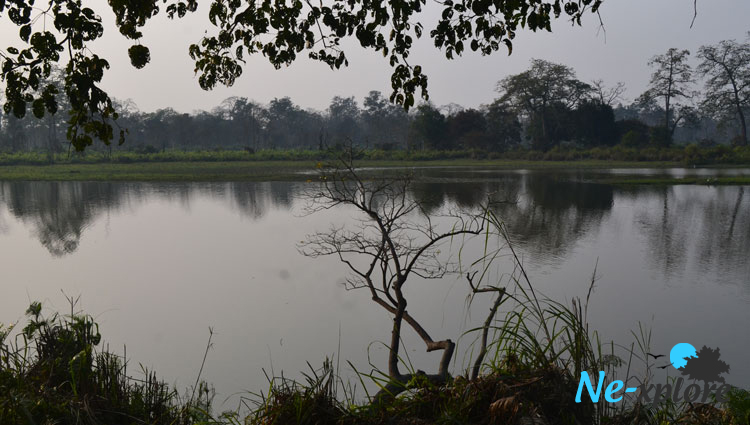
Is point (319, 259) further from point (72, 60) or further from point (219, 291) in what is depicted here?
point (72, 60)

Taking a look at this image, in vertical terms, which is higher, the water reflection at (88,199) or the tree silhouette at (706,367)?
the water reflection at (88,199)

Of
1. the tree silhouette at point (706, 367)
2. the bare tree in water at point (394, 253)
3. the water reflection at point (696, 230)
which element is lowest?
the tree silhouette at point (706, 367)

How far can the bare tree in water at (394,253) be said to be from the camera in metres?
4.28

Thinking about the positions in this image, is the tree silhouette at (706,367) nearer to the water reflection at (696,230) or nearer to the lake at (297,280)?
the lake at (297,280)

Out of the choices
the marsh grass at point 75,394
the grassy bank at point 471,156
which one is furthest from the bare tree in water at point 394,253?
the grassy bank at point 471,156

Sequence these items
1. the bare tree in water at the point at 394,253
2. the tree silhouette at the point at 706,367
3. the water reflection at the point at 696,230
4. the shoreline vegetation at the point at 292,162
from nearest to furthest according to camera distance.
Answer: the bare tree in water at the point at 394,253
the tree silhouette at the point at 706,367
the water reflection at the point at 696,230
the shoreline vegetation at the point at 292,162

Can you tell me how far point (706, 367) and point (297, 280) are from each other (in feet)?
16.7

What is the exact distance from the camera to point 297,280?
27.1 ft

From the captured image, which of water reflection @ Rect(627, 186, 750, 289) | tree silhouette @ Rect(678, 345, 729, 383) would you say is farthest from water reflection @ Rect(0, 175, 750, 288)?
tree silhouette @ Rect(678, 345, 729, 383)

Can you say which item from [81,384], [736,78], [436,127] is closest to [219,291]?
[81,384]

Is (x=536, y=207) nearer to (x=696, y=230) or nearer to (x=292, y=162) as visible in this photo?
(x=696, y=230)

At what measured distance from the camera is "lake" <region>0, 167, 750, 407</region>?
18.9ft

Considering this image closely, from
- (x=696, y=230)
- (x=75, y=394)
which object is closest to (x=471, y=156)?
(x=696, y=230)

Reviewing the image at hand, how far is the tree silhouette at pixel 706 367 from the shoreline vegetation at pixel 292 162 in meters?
17.6
